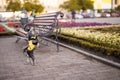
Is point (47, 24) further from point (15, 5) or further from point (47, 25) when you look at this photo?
point (15, 5)

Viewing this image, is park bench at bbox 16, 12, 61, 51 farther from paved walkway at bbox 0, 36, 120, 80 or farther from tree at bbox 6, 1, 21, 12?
tree at bbox 6, 1, 21, 12

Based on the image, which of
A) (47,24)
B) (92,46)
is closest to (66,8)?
(47,24)

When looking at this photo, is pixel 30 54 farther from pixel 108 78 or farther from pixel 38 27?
pixel 38 27

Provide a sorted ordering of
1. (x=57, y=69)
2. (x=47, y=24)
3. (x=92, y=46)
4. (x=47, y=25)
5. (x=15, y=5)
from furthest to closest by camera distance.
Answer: (x=15, y=5) → (x=47, y=24) → (x=47, y=25) → (x=92, y=46) → (x=57, y=69)

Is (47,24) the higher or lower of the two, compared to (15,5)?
lower

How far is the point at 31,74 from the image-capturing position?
7.68m

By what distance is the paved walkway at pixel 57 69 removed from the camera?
7320 millimetres

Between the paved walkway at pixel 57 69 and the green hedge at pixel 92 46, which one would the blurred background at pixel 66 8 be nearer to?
the green hedge at pixel 92 46

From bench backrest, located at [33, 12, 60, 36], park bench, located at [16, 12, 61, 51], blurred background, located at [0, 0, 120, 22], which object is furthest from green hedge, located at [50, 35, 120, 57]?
blurred background, located at [0, 0, 120, 22]

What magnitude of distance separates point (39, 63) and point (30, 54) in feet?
1.41

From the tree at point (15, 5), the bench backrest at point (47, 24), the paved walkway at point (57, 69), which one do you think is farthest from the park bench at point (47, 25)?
the tree at point (15, 5)

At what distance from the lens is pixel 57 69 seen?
8.18 m

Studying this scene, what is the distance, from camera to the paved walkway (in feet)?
24.0

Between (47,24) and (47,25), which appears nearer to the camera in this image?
(47,25)
